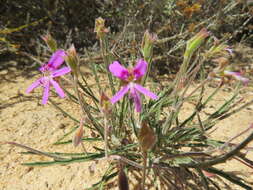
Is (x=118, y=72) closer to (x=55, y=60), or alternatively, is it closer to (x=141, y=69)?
(x=141, y=69)

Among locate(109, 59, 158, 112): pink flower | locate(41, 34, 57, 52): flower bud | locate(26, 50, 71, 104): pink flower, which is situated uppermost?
locate(41, 34, 57, 52): flower bud

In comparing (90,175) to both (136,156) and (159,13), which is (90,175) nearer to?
(136,156)

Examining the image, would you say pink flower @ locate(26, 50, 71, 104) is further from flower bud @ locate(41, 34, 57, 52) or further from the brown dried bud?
the brown dried bud

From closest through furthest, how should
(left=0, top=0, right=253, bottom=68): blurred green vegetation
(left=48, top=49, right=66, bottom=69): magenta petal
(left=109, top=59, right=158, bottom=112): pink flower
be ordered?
(left=109, top=59, right=158, bottom=112): pink flower < (left=48, top=49, right=66, bottom=69): magenta petal < (left=0, top=0, right=253, bottom=68): blurred green vegetation

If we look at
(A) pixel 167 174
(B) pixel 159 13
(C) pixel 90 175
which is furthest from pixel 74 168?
(B) pixel 159 13

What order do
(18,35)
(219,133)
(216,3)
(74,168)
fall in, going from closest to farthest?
(74,168), (219,133), (18,35), (216,3)

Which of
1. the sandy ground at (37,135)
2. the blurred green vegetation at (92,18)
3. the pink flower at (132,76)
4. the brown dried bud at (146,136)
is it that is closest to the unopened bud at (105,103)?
the pink flower at (132,76)

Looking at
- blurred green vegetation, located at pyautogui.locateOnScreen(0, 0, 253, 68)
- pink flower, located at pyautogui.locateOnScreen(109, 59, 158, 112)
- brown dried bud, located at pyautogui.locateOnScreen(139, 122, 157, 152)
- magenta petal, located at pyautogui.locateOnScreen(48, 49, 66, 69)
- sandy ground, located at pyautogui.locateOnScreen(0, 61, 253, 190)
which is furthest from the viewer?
blurred green vegetation, located at pyautogui.locateOnScreen(0, 0, 253, 68)

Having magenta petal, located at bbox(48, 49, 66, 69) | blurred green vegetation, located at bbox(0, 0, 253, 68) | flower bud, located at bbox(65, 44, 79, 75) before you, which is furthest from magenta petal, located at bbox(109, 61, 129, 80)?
blurred green vegetation, located at bbox(0, 0, 253, 68)
